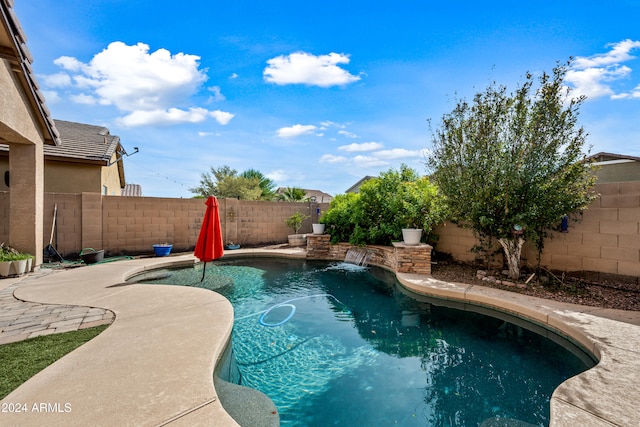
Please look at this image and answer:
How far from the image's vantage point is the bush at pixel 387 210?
800cm

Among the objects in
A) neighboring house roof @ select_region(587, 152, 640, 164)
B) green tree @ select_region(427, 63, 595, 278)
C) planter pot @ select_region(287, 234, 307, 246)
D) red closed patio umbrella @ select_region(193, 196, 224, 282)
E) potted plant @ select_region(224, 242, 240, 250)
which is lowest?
potted plant @ select_region(224, 242, 240, 250)

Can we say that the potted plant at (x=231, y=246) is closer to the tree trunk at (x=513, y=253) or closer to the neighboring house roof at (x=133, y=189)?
the tree trunk at (x=513, y=253)

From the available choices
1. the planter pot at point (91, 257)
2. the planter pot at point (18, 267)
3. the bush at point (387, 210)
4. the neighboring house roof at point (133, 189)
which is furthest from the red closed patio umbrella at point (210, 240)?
the neighboring house roof at point (133, 189)

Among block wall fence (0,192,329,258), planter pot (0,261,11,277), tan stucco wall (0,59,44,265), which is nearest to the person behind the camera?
planter pot (0,261,11,277)

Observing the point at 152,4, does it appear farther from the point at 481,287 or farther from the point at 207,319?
the point at 481,287

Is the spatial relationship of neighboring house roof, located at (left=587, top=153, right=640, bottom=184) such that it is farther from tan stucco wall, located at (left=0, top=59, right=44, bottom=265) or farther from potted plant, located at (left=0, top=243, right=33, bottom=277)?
→ potted plant, located at (left=0, top=243, right=33, bottom=277)

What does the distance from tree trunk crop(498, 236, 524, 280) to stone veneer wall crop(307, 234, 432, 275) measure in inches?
61.9

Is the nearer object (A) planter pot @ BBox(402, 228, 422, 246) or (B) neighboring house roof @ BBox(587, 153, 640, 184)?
(A) planter pot @ BBox(402, 228, 422, 246)

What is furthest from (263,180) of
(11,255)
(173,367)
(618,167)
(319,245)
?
(173,367)

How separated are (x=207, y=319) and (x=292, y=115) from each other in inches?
379

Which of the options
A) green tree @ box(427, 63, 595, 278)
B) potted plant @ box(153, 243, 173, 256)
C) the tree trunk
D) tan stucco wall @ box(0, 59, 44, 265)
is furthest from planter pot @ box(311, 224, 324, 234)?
tan stucco wall @ box(0, 59, 44, 265)

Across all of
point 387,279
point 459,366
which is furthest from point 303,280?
point 459,366

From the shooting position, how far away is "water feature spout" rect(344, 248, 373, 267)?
362 inches

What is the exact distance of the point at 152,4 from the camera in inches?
267
